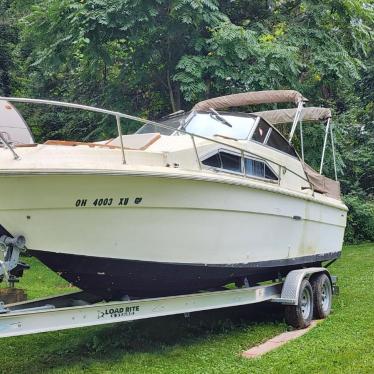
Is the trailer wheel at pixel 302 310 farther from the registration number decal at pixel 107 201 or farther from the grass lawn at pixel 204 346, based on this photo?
the registration number decal at pixel 107 201

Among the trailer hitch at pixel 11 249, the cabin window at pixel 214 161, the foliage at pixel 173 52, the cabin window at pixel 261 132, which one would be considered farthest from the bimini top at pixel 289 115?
the trailer hitch at pixel 11 249

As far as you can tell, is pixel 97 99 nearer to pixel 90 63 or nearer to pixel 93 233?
pixel 90 63

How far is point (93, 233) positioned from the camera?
4418mm

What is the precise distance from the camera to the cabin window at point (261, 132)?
6365 millimetres

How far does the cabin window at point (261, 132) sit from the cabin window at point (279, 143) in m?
0.10

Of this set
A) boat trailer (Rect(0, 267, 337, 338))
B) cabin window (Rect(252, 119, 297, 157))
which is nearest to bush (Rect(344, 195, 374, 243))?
boat trailer (Rect(0, 267, 337, 338))

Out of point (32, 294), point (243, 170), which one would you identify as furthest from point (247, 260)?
point (32, 294)

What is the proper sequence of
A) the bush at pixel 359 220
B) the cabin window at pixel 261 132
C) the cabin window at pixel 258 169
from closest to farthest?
1. the cabin window at pixel 258 169
2. the cabin window at pixel 261 132
3. the bush at pixel 359 220

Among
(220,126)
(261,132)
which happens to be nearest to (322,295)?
(261,132)

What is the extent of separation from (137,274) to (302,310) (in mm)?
2513

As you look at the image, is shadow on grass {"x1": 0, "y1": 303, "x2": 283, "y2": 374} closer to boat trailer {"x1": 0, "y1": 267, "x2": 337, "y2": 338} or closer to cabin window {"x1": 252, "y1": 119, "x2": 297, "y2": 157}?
boat trailer {"x1": 0, "y1": 267, "x2": 337, "y2": 338}

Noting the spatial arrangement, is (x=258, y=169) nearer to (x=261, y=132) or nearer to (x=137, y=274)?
(x=261, y=132)

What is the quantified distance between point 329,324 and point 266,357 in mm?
1631

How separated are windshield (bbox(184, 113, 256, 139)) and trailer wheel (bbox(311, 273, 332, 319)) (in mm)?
2169
